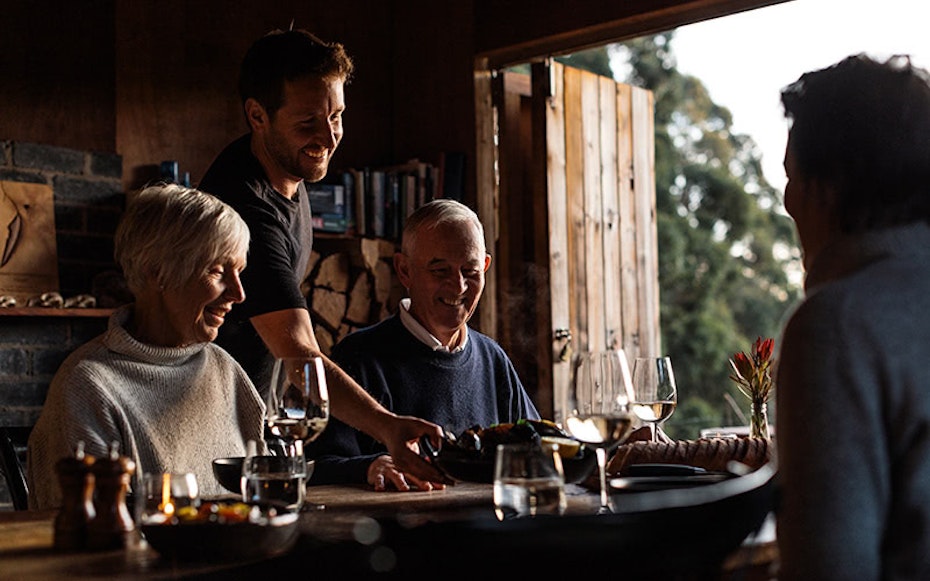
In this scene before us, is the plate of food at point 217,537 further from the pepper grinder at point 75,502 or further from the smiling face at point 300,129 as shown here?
the smiling face at point 300,129

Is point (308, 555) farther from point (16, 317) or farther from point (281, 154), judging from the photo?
point (16, 317)

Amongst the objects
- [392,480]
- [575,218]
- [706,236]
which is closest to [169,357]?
[392,480]

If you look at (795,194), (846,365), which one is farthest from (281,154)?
(846,365)

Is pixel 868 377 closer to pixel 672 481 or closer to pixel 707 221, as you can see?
pixel 672 481

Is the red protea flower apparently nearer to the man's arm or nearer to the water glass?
the man's arm

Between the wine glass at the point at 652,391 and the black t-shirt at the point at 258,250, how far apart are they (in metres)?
0.89

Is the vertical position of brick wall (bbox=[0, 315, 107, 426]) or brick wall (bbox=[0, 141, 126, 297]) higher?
brick wall (bbox=[0, 141, 126, 297])

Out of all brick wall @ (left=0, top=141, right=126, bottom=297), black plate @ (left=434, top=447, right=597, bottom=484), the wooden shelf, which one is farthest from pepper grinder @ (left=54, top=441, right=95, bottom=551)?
brick wall @ (left=0, top=141, right=126, bottom=297)

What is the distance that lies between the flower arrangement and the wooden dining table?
0.66 meters

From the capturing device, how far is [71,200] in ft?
13.0

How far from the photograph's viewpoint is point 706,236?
471 inches

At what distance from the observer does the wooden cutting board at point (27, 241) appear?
375 centimetres

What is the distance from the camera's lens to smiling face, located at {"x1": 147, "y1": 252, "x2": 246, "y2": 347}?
6.93 ft

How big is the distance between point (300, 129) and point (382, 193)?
74.6 inches
